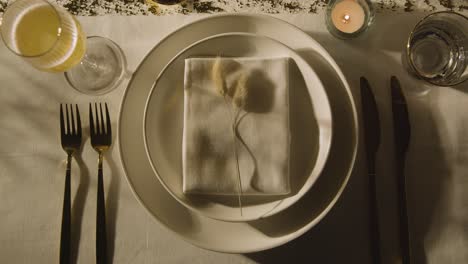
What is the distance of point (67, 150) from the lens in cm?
66

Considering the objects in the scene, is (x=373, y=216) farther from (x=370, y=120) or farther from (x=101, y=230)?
(x=101, y=230)

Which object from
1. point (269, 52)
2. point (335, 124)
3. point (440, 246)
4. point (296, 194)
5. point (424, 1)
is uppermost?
point (424, 1)

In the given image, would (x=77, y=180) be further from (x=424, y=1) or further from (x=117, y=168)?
(x=424, y=1)

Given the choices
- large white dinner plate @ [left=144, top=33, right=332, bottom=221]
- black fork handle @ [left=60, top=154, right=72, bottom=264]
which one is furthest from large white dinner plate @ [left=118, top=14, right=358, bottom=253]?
black fork handle @ [left=60, top=154, right=72, bottom=264]

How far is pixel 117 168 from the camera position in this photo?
658mm

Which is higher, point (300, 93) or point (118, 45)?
point (118, 45)

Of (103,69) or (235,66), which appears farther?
(103,69)

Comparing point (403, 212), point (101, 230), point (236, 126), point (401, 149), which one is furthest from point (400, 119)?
point (101, 230)

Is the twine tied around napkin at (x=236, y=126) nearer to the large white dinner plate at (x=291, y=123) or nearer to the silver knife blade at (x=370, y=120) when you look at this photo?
the large white dinner plate at (x=291, y=123)

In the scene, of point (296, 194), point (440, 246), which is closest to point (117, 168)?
point (296, 194)

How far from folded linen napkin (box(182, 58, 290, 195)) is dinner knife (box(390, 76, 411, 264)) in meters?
0.22

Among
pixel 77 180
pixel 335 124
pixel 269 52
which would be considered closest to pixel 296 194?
pixel 335 124

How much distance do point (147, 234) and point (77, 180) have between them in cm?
17

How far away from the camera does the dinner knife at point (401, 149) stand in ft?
1.99
